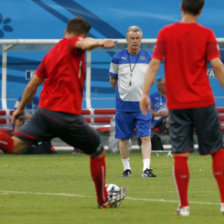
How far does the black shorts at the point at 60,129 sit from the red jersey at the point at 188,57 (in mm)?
978

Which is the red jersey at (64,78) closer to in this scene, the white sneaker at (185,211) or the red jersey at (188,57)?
the red jersey at (188,57)

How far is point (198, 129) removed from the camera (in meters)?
7.84

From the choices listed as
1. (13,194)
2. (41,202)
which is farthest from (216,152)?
(13,194)

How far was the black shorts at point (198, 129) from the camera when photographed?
307 inches

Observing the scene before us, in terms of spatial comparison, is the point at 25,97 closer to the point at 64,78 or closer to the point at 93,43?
the point at 64,78

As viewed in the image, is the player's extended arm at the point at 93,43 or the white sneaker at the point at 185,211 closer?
the player's extended arm at the point at 93,43

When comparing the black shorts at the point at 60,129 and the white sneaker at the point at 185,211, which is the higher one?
the black shorts at the point at 60,129

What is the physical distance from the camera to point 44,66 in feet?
27.5

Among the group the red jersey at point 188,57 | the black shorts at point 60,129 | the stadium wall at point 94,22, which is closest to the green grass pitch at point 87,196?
the black shorts at point 60,129

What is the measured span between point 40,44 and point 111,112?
239 centimetres

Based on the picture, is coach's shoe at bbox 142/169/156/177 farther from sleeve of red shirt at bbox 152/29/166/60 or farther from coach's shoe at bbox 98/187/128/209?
Result: sleeve of red shirt at bbox 152/29/166/60

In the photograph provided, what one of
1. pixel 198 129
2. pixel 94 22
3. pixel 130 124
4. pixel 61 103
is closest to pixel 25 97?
pixel 61 103

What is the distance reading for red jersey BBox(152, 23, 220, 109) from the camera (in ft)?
25.5

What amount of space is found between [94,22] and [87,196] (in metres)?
11.6
